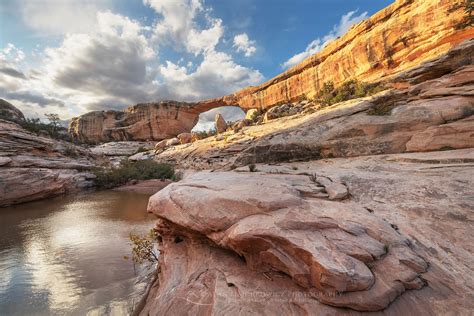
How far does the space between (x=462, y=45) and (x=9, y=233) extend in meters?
19.7

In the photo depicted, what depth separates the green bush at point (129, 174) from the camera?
61.3ft

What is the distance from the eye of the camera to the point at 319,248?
263cm

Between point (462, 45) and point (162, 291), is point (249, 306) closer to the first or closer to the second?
point (162, 291)

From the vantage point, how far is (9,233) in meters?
8.00

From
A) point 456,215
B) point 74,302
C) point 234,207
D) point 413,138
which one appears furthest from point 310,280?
point 413,138

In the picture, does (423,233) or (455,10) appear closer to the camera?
(423,233)

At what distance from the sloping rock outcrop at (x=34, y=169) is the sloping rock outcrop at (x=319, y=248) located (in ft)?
46.7

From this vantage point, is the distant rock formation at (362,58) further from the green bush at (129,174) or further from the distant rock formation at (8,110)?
the distant rock formation at (8,110)

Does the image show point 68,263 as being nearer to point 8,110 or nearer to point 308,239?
point 308,239

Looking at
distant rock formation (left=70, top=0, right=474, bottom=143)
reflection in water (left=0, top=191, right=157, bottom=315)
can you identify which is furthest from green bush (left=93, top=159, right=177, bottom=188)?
distant rock formation (left=70, top=0, right=474, bottom=143)

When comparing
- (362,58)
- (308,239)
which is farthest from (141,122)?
(308,239)

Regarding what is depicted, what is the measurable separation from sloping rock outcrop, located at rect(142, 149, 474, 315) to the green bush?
1595cm

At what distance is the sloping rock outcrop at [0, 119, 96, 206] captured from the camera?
42.2 feet

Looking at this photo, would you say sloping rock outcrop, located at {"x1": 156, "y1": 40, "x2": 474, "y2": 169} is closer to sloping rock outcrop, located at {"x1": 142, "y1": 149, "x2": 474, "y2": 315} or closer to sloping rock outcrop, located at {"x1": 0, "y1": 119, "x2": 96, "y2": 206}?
sloping rock outcrop, located at {"x1": 142, "y1": 149, "x2": 474, "y2": 315}
